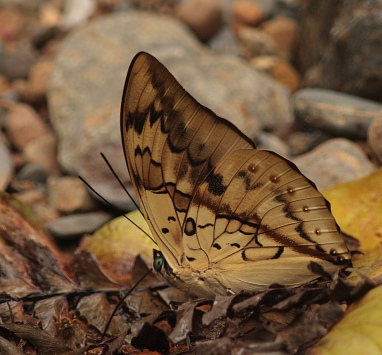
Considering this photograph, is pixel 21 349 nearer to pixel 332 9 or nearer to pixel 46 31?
pixel 332 9

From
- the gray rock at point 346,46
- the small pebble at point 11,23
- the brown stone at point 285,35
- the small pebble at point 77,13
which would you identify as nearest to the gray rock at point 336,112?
the gray rock at point 346,46

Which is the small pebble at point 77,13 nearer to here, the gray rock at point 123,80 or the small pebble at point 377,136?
the gray rock at point 123,80

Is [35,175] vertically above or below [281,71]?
below

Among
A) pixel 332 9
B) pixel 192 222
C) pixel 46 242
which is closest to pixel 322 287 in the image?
pixel 192 222

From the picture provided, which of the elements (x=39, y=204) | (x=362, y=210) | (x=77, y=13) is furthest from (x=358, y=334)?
(x=77, y=13)

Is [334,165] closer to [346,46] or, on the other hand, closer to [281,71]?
[346,46]
